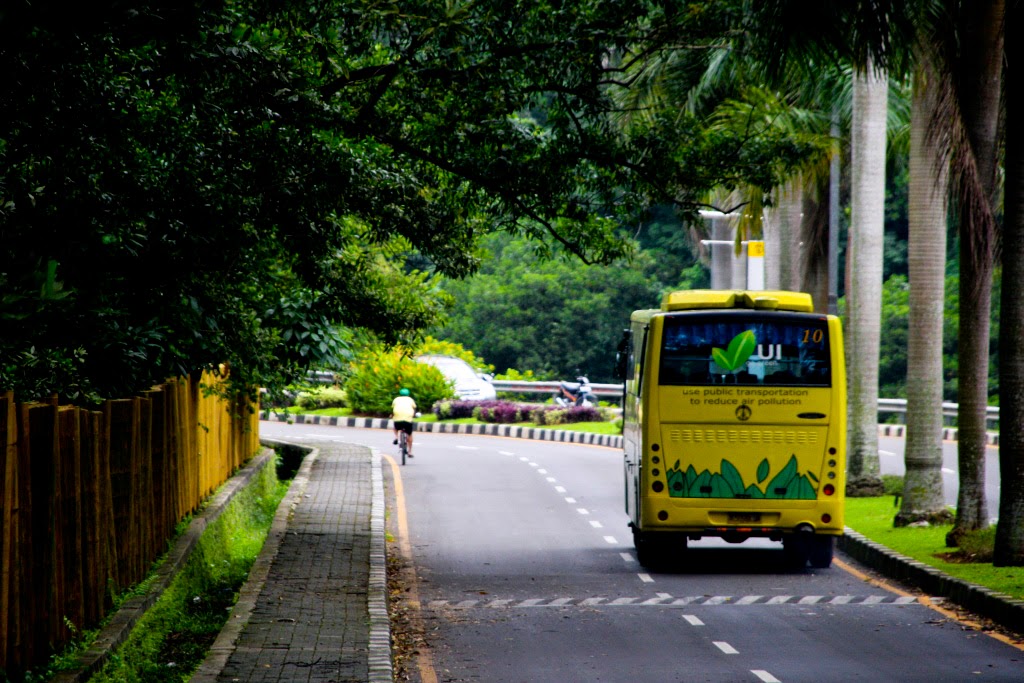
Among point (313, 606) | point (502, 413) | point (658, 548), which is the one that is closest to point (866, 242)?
point (658, 548)

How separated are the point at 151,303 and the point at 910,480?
981 centimetres

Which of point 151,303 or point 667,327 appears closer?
point 151,303

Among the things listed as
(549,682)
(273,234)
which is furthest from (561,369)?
(549,682)

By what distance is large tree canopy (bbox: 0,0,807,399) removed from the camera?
9.27m

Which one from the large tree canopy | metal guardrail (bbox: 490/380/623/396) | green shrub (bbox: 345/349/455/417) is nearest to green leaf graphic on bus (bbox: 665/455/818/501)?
the large tree canopy

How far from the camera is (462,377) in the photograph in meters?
47.8

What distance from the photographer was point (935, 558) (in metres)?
14.7

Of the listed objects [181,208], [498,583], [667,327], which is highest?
[181,208]

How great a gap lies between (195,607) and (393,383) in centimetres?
3366

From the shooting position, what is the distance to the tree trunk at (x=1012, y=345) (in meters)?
13.1

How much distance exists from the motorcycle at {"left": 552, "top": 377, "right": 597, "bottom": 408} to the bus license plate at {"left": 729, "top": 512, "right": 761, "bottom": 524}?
96.4ft

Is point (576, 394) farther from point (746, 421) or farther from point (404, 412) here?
point (746, 421)

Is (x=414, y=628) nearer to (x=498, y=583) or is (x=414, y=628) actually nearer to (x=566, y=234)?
(x=498, y=583)

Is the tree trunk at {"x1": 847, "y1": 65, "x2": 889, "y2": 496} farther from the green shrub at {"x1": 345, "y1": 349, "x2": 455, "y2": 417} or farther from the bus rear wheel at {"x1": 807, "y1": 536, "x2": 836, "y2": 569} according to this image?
the green shrub at {"x1": 345, "y1": 349, "x2": 455, "y2": 417}
